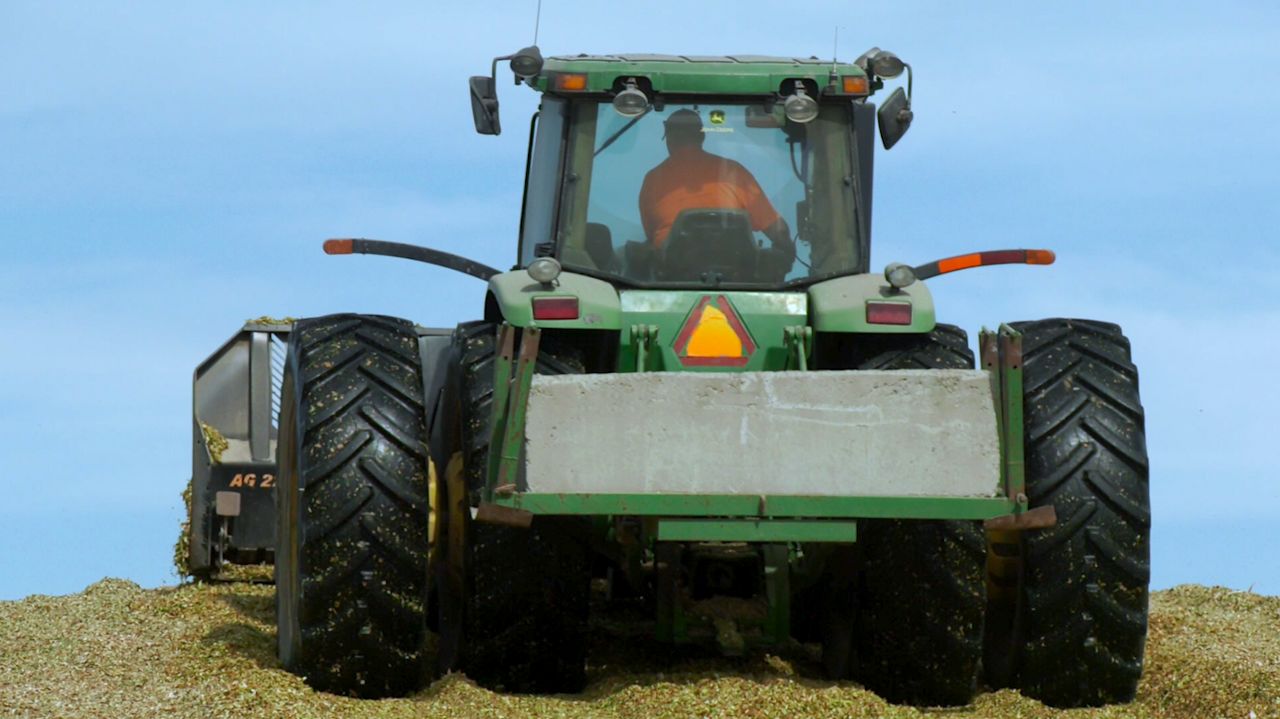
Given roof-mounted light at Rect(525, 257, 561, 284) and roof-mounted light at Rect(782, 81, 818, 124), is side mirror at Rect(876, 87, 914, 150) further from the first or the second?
roof-mounted light at Rect(525, 257, 561, 284)

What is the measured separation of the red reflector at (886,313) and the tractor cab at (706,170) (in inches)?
22.6

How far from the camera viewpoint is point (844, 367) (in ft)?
27.1

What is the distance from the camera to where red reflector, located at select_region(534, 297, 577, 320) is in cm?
788

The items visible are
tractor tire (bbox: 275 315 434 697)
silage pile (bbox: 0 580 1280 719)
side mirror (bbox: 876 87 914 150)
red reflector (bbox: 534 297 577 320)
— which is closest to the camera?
silage pile (bbox: 0 580 1280 719)

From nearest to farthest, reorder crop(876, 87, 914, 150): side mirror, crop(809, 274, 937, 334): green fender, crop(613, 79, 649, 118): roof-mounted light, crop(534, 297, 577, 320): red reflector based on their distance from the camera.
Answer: crop(534, 297, 577, 320): red reflector < crop(809, 274, 937, 334): green fender < crop(613, 79, 649, 118): roof-mounted light < crop(876, 87, 914, 150): side mirror

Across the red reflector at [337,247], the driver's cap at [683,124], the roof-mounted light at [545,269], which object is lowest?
the roof-mounted light at [545,269]

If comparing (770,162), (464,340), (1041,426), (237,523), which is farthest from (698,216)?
(237,523)

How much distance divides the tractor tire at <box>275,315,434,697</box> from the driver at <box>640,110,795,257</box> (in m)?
1.24

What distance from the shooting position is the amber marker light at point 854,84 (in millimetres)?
8633

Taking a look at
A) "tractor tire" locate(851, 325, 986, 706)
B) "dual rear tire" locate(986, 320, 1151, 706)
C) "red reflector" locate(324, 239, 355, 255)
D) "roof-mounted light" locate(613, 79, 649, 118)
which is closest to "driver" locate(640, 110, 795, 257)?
"roof-mounted light" locate(613, 79, 649, 118)

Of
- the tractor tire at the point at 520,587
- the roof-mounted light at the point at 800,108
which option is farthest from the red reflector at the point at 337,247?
the roof-mounted light at the point at 800,108

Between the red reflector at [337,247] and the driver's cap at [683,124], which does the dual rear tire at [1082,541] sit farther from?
the red reflector at [337,247]

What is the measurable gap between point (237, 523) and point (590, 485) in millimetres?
4779

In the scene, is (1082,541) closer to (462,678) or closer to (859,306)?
(859,306)
